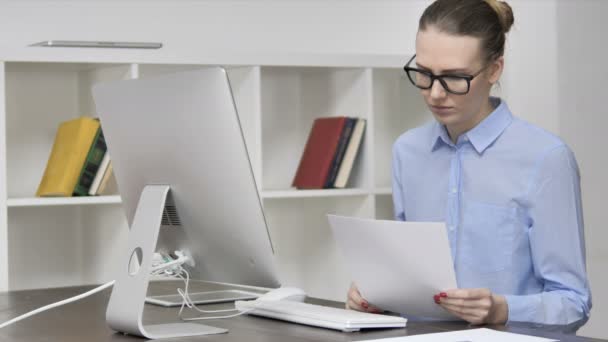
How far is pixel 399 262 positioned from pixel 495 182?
0.48 m

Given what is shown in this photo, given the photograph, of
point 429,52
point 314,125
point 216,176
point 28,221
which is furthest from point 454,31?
point 28,221

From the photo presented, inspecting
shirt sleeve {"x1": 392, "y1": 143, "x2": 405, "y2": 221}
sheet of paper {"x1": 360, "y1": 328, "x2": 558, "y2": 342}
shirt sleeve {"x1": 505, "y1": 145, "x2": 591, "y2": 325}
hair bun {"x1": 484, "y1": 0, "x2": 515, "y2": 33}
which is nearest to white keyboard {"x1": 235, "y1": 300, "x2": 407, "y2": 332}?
sheet of paper {"x1": 360, "y1": 328, "x2": 558, "y2": 342}

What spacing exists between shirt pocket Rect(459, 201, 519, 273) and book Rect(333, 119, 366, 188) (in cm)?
143

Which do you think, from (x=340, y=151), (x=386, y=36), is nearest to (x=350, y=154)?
(x=340, y=151)

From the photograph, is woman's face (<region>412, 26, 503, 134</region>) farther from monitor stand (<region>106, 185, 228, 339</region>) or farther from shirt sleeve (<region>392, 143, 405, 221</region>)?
monitor stand (<region>106, 185, 228, 339</region>)

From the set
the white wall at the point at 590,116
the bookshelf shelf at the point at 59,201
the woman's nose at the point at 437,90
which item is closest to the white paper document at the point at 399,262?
the woman's nose at the point at 437,90

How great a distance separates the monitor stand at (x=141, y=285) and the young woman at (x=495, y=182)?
416 mm

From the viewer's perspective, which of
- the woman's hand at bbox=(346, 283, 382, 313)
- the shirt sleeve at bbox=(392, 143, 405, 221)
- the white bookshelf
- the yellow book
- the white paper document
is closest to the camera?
the white paper document

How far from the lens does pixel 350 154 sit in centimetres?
369

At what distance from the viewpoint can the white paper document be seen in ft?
5.82

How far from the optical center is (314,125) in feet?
Result: 12.4

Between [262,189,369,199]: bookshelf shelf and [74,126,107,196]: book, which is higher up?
[74,126,107,196]: book

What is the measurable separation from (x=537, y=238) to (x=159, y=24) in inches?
79.5

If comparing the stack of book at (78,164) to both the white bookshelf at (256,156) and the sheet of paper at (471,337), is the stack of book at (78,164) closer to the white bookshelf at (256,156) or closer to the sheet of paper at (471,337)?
the white bookshelf at (256,156)
